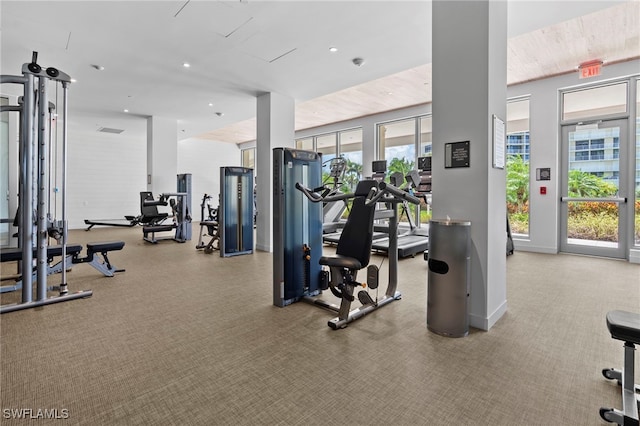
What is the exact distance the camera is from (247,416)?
5.51 feet

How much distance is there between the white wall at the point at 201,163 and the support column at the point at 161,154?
3.78 m

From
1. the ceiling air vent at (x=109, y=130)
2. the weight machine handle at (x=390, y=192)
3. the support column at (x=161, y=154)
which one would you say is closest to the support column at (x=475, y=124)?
the weight machine handle at (x=390, y=192)

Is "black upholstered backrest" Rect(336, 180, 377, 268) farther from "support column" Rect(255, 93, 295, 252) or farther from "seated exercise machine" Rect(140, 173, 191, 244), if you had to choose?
"seated exercise machine" Rect(140, 173, 191, 244)

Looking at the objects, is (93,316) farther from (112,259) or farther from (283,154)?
(112,259)

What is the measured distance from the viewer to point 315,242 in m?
3.64

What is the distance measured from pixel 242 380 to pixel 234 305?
140 centimetres

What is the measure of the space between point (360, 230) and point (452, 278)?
872 millimetres

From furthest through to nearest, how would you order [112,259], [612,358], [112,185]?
[112,185]
[112,259]
[612,358]

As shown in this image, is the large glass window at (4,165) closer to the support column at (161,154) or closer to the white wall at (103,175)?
the support column at (161,154)

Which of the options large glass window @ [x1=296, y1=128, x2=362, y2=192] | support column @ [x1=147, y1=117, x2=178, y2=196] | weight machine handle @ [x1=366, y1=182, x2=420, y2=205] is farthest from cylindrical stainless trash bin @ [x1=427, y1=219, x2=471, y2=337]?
support column @ [x1=147, y1=117, x2=178, y2=196]

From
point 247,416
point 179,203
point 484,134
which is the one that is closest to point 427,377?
point 247,416

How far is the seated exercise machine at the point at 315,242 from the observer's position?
2.88 metres

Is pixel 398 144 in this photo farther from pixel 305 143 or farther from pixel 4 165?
pixel 4 165

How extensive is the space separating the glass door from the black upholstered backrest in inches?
204
